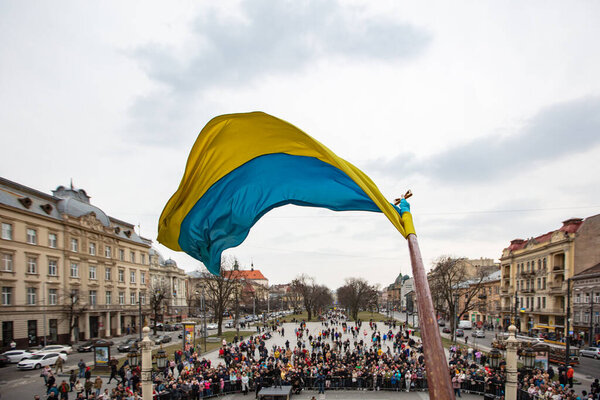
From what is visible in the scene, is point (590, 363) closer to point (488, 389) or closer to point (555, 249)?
point (488, 389)

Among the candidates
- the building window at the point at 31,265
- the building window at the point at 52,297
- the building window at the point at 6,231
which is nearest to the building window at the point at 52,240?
the building window at the point at 31,265

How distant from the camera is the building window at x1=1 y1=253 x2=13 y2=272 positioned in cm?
4006

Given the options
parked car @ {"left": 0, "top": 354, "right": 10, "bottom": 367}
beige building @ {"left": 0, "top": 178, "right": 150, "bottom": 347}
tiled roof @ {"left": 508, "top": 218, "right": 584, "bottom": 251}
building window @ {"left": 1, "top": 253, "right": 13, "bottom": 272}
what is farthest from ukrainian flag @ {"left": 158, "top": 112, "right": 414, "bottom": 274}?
tiled roof @ {"left": 508, "top": 218, "right": 584, "bottom": 251}

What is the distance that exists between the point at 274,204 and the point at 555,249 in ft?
189

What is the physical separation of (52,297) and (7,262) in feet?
22.2

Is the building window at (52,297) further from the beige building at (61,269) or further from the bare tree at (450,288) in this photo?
the bare tree at (450,288)

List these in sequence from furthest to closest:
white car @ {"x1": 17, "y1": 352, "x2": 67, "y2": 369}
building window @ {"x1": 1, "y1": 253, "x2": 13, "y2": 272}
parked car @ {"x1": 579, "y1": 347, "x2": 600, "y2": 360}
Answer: building window @ {"x1": 1, "y1": 253, "x2": 13, "y2": 272}
parked car @ {"x1": 579, "y1": 347, "x2": 600, "y2": 360}
white car @ {"x1": 17, "y1": 352, "x2": 67, "y2": 369}

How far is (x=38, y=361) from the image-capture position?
104 feet

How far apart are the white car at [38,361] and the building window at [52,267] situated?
1487cm

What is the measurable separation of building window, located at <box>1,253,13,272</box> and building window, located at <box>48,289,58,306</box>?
217 inches

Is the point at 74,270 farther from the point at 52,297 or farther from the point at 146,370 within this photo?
the point at 146,370

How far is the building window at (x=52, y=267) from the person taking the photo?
45625 mm

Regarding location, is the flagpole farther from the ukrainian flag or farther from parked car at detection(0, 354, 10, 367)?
parked car at detection(0, 354, 10, 367)

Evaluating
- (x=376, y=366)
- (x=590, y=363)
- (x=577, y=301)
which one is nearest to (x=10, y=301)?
(x=376, y=366)
